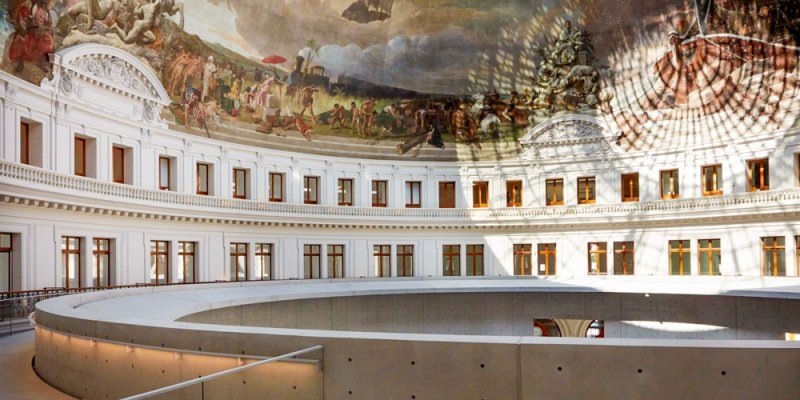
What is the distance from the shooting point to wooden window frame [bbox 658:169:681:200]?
3919 cm

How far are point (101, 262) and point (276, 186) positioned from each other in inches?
495

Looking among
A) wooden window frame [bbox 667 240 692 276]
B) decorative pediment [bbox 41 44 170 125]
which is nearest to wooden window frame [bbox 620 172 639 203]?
wooden window frame [bbox 667 240 692 276]

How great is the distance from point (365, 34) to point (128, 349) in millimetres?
36089

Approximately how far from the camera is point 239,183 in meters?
39.0

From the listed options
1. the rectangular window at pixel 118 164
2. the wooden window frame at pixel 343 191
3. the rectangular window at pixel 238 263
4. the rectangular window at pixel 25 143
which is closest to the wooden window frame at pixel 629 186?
the wooden window frame at pixel 343 191

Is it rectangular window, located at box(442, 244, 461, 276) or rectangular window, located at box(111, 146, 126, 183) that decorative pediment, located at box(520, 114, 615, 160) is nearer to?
rectangular window, located at box(442, 244, 461, 276)

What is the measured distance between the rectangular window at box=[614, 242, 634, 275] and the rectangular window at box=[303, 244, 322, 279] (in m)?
18.3

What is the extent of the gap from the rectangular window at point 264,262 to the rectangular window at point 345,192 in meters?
5.94

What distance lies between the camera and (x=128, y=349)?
9.52 meters

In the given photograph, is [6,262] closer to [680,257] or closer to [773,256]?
[680,257]

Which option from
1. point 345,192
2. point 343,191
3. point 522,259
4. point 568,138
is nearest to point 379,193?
point 345,192

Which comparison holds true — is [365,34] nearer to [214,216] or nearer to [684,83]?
[214,216]

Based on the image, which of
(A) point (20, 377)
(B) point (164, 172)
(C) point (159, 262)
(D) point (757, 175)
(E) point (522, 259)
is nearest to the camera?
(A) point (20, 377)

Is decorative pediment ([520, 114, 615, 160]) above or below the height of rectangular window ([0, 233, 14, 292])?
above
